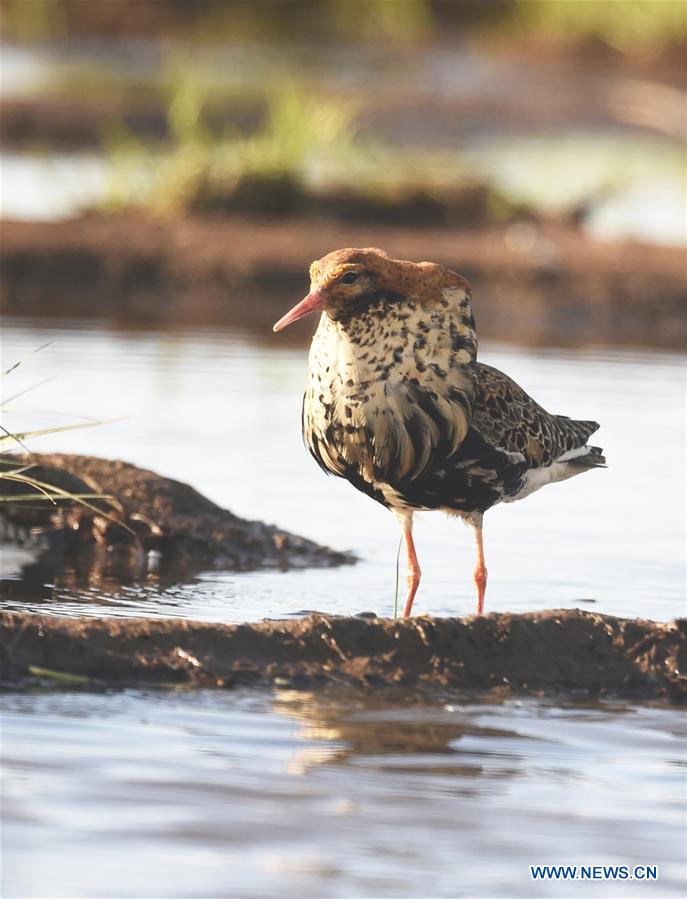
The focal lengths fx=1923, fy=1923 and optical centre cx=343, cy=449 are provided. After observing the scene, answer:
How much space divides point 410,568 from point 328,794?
2261 millimetres

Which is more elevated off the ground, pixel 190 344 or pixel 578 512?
pixel 190 344

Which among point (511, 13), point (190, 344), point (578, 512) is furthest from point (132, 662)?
point (511, 13)

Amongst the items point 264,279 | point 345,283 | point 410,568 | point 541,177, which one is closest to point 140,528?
point 410,568

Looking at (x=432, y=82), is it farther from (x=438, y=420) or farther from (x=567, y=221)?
(x=438, y=420)

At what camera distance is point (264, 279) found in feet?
49.9

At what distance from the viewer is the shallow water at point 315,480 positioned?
7.38 m

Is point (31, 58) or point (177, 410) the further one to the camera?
point (31, 58)

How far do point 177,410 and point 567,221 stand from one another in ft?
24.8

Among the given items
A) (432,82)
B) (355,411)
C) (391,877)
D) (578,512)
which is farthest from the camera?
(432,82)

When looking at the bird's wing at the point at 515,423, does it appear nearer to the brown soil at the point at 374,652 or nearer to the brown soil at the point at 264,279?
the brown soil at the point at 374,652

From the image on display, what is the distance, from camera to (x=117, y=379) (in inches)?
453

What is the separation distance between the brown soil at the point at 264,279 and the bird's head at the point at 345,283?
26.2 ft

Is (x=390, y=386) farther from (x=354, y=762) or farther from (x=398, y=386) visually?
(x=354, y=762)

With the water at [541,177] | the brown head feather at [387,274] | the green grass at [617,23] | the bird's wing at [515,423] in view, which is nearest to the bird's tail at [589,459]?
the bird's wing at [515,423]
